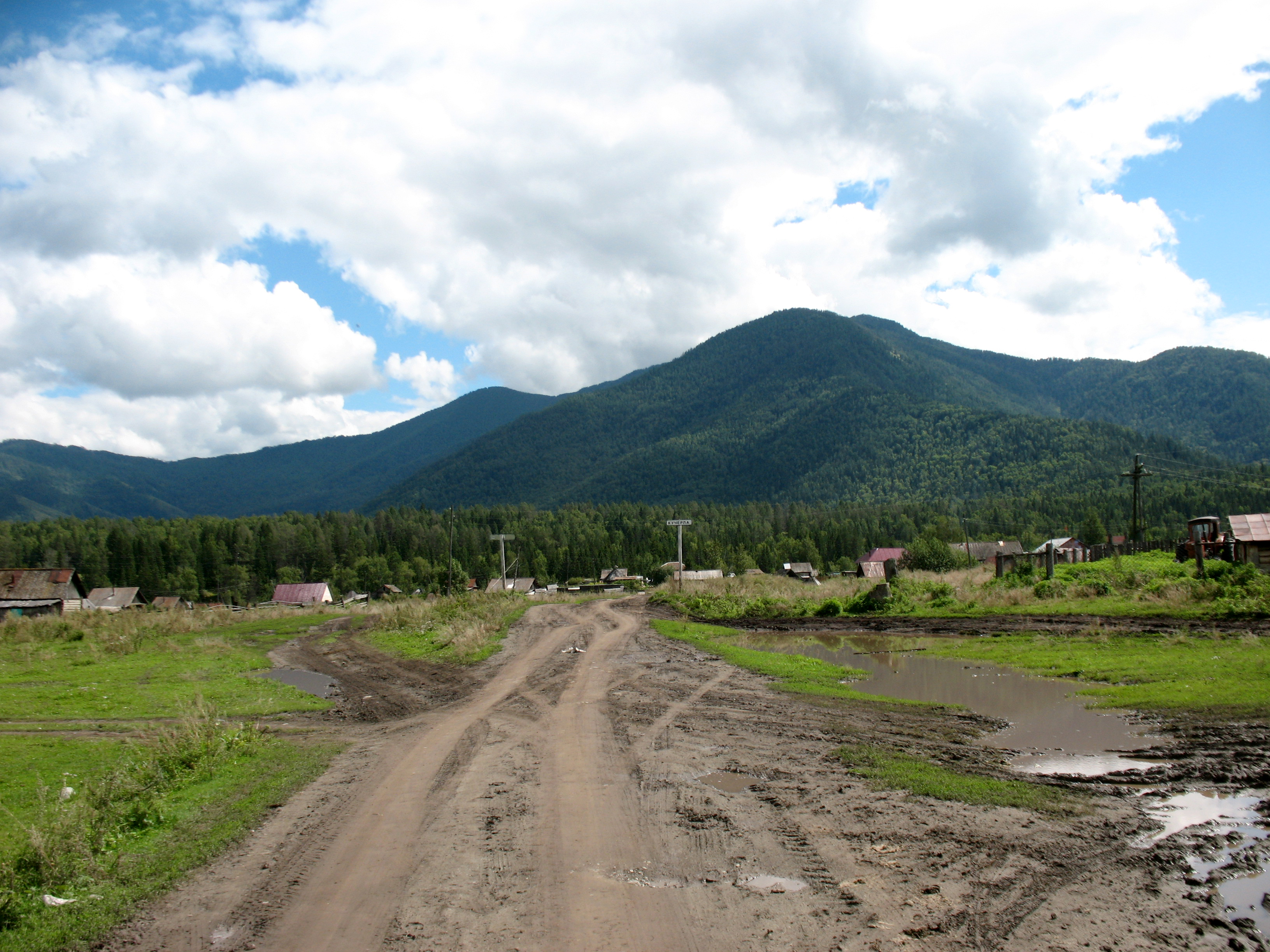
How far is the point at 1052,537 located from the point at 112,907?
13397 cm

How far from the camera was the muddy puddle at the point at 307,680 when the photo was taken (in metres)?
21.3

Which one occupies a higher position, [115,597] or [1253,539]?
[1253,539]

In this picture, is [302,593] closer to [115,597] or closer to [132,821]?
[115,597]

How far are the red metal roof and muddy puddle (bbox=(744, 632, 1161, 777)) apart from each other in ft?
65.0

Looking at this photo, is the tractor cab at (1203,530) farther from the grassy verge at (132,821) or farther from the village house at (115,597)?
the village house at (115,597)

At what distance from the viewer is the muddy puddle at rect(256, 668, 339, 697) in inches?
837

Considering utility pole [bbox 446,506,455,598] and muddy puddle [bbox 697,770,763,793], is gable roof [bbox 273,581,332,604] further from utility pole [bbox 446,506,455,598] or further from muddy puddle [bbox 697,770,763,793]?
muddy puddle [bbox 697,770,763,793]

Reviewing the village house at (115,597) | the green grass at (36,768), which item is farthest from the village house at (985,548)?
the village house at (115,597)

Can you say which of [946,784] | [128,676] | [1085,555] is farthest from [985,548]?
[946,784]

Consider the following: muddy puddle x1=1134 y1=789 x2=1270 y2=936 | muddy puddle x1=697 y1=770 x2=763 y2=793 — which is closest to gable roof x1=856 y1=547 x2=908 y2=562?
muddy puddle x1=697 y1=770 x2=763 y2=793

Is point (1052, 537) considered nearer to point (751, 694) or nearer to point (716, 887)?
point (751, 694)

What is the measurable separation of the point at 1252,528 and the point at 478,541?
120 meters

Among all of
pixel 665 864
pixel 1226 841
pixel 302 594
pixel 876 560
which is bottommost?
pixel 302 594

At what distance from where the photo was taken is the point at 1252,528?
34.7 m
